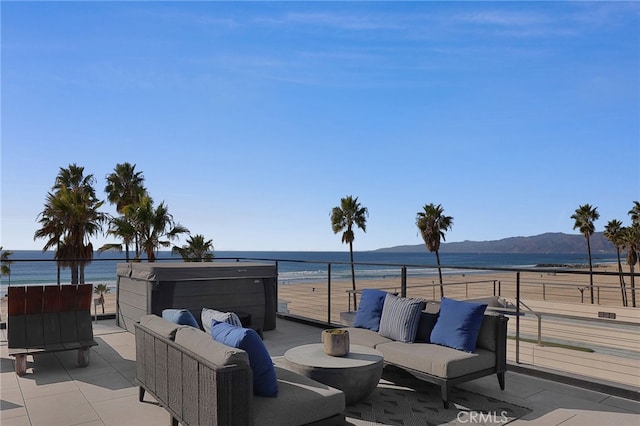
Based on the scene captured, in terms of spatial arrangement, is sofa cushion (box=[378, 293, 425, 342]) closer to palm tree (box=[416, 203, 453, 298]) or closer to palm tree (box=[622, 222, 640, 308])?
palm tree (box=[416, 203, 453, 298])

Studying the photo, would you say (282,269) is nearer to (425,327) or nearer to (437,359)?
(425,327)

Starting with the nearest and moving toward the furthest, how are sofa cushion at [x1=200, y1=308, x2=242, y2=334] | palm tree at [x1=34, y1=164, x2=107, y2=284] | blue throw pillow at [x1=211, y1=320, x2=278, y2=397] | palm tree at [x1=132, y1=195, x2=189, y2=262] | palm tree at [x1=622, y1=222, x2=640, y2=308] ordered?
blue throw pillow at [x1=211, y1=320, x2=278, y2=397]
sofa cushion at [x1=200, y1=308, x2=242, y2=334]
palm tree at [x1=132, y1=195, x2=189, y2=262]
palm tree at [x1=34, y1=164, x2=107, y2=284]
palm tree at [x1=622, y1=222, x2=640, y2=308]

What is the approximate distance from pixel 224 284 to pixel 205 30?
3.89m

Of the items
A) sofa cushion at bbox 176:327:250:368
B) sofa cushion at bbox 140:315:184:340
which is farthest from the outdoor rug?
sofa cushion at bbox 140:315:184:340

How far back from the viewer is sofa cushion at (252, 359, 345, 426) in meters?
2.25

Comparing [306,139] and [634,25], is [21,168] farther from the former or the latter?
[634,25]

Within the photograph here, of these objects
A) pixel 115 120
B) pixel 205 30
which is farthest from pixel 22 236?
pixel 205 30

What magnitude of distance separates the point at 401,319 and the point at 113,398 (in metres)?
2.44

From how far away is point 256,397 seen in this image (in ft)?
7.71

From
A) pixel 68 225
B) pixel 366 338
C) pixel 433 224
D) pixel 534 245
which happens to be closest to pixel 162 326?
pixel 366 338

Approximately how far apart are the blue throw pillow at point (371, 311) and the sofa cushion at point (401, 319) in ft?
0.60

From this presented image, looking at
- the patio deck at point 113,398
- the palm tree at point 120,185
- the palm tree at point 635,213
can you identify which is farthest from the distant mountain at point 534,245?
the patio deck at point 113,398

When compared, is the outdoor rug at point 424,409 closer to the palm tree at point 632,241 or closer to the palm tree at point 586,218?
the palm tree at point 632,241

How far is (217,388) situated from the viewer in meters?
2.07
